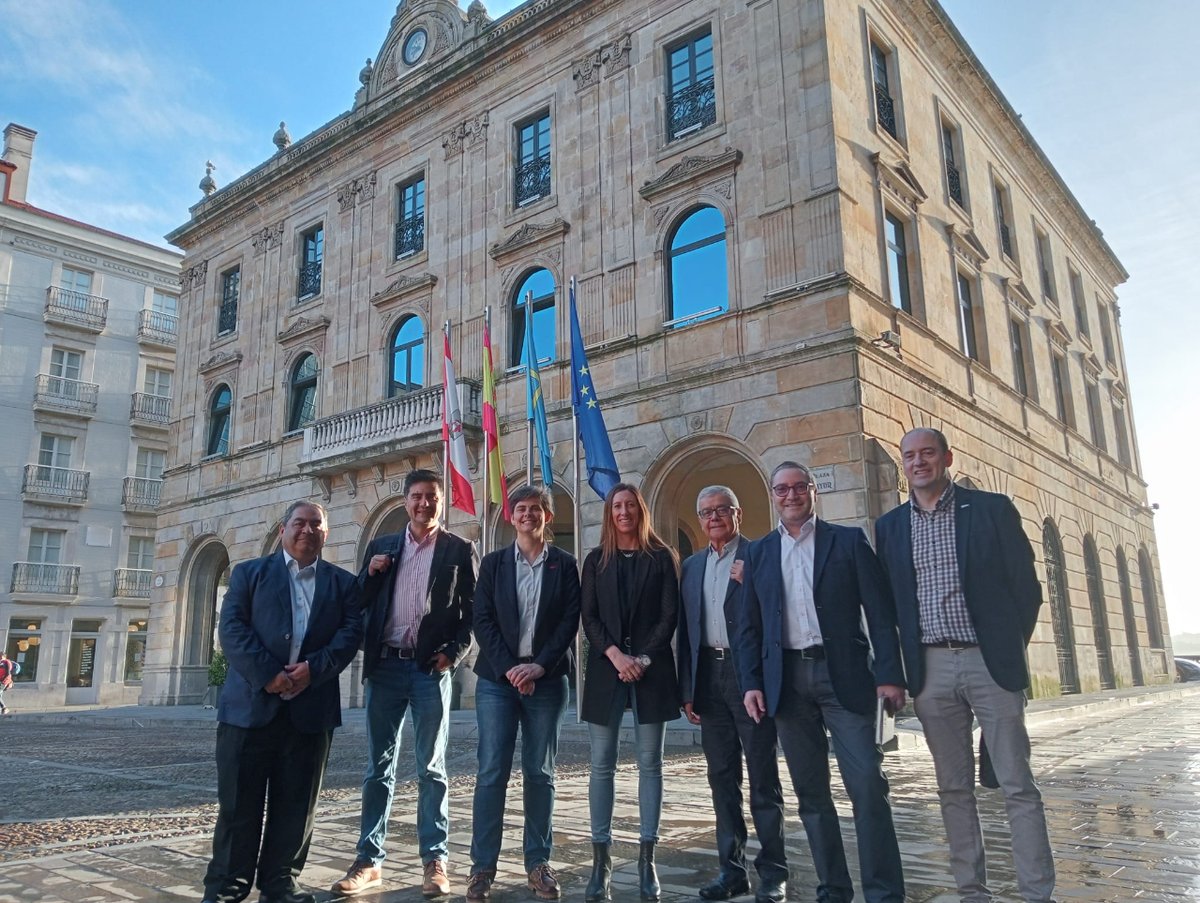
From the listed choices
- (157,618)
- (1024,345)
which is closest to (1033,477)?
(1024,345)

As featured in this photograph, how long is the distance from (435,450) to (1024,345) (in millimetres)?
13864

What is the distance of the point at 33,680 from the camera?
30016mm

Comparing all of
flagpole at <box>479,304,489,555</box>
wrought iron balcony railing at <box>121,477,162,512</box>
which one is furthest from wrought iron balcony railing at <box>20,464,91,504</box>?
flagpole at <box>479,304,489,555</box>

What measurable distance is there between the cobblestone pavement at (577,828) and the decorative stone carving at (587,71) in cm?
1294

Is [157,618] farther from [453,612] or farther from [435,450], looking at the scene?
[453,612]

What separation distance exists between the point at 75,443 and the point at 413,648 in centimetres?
3344

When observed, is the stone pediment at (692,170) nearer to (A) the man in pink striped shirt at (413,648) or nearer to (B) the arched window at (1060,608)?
(B) the arched window at (1060,608)

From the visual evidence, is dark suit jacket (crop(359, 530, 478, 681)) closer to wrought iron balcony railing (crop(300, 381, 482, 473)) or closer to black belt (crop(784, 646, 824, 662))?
black belt (crop(784, 646, 824, 662))

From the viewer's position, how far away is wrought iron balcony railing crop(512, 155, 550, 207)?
1847cm

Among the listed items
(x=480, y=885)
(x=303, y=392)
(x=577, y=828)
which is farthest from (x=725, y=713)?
(x=303, y=392)

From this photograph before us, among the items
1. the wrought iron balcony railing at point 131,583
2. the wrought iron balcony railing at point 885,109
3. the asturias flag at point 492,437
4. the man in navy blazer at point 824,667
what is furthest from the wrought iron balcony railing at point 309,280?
the man in navy blazer at point 824,667

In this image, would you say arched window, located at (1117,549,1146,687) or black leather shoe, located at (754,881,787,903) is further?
arched window, located at (1117,549,1146,687)

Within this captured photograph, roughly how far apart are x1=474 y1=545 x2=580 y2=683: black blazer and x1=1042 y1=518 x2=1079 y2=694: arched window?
16.9 metres

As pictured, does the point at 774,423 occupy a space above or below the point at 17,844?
above
